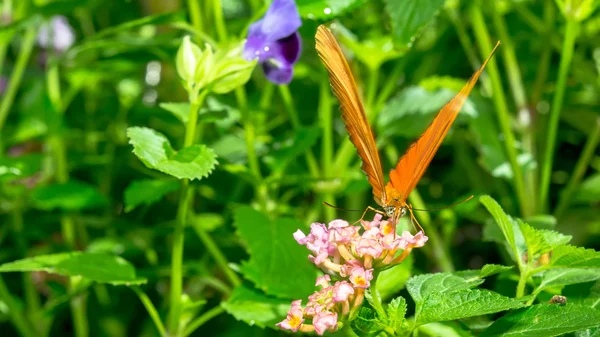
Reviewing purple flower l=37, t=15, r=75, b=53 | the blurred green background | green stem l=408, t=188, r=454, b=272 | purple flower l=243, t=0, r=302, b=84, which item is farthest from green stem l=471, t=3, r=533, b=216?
purple flower l=37, t=15, r=75, b=53

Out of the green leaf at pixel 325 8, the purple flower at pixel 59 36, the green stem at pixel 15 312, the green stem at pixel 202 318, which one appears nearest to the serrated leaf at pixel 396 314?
the green stem at pixel 202 318

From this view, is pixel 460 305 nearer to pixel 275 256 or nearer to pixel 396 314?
pixel 396 314

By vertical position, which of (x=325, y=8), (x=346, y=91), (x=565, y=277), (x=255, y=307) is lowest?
(x=255, y=307)

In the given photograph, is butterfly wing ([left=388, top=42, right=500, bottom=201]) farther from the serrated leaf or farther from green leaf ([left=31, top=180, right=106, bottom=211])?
green leaf ([left=31, top=180, right=106, bottom=211])

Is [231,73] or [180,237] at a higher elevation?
[231,73]

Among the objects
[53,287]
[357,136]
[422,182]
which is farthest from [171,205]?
[357,136]

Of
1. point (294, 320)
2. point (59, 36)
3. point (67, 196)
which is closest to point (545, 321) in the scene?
point (294, 320)

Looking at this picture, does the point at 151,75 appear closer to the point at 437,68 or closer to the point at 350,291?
the point at 437,68
